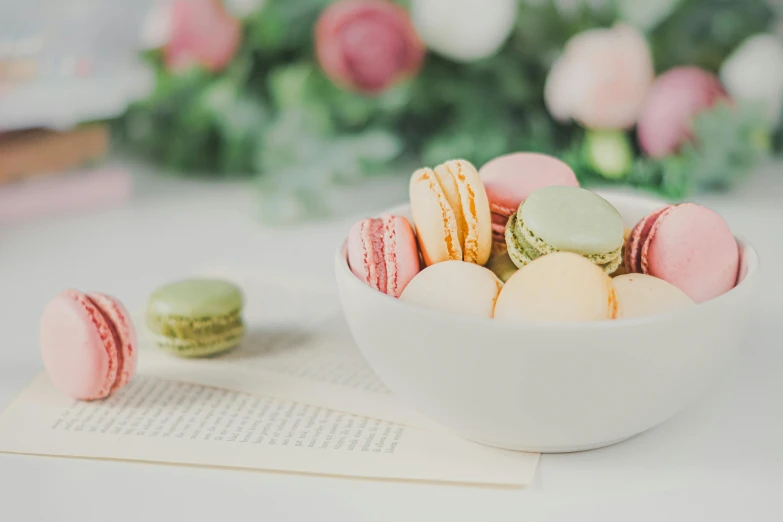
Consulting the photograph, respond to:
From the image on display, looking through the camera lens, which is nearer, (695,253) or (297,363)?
(695,253)

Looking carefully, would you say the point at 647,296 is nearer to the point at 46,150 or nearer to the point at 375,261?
the point at 375,261

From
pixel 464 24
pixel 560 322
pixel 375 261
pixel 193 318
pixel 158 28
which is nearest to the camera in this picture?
pixel 560 322

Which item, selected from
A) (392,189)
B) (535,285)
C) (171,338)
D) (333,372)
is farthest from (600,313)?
(392,189)

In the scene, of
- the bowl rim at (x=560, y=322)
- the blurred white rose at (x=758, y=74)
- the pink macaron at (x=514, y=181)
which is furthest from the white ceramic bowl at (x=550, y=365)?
the blurred white rose at (x=758, y=74)

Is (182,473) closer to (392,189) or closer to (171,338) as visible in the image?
(171,338)

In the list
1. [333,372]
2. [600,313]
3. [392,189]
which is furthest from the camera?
[392,189]

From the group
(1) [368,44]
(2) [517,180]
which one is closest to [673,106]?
(1) [368,44]

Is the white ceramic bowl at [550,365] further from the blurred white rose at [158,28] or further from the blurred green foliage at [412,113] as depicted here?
the blurred white rose at [158,28]
